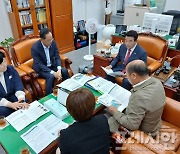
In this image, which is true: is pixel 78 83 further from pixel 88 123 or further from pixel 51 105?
pixel 88 123

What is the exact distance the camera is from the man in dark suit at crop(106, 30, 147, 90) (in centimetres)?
227

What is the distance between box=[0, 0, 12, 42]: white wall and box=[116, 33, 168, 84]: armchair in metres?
2.48

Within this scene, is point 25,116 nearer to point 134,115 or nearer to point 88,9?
point 134,115

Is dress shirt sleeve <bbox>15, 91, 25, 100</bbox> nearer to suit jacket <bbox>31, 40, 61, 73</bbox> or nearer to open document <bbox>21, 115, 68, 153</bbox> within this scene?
open document <bbox>21, 115, 68, 153</bbox>

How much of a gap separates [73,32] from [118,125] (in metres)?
3.21

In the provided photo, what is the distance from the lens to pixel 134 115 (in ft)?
4.21

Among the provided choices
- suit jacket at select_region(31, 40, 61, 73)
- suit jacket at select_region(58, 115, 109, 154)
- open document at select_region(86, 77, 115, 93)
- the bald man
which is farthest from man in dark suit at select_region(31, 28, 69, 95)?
suit jacket at select_region(58, 115, 109, 154)

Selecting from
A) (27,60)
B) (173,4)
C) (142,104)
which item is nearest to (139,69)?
(142,104)

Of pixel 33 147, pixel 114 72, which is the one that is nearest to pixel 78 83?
pixel 114 72

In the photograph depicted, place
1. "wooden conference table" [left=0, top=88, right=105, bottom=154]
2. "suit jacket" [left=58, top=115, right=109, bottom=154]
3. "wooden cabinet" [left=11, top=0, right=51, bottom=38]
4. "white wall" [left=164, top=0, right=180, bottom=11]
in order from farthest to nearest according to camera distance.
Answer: "white wall" [left=164, top=0, right=180, bottom=11], "wooden cabinet" [left=11, top=0, right=51, bottom=38], "wooden conference table" [left=0, top=88, right=105, bottom=154], "suit jacket" [left=58, top=115, right=109, bottom=154]

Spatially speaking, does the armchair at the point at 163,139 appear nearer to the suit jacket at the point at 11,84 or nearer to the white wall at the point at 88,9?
the suit jacket at the point at 11,84

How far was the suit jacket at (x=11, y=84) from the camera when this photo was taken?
6.04 ft

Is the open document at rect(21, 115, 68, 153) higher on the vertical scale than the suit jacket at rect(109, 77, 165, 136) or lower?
lower

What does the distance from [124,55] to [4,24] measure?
2471mm
